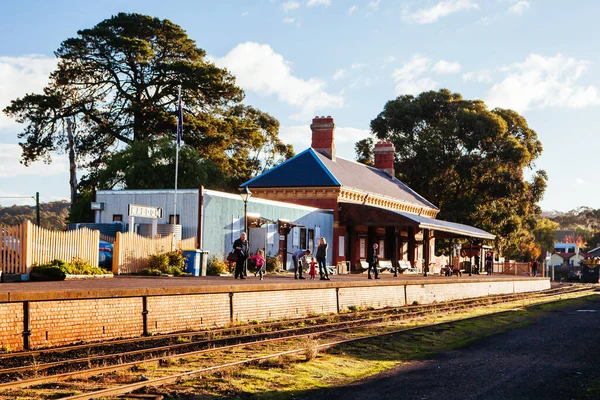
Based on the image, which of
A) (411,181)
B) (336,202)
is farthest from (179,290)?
(411,181)

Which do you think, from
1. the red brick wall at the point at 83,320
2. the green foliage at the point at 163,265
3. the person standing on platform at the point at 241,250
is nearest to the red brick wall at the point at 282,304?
the person standing on platform at the point at 241,250

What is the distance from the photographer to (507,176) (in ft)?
215

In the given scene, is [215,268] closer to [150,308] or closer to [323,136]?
[150,308]

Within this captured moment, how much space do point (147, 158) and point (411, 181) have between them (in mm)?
25937

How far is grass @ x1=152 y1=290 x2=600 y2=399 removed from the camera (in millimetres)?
11095

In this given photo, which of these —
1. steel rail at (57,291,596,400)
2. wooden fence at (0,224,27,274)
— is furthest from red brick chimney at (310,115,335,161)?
steel rail at (57,291,596,400)

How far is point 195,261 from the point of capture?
2927 cm

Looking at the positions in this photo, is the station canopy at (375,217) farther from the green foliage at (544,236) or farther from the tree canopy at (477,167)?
the green foliage at (544,236)

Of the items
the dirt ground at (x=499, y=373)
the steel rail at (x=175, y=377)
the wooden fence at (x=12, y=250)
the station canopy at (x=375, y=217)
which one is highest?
the station canopy at (x=375, y=217)

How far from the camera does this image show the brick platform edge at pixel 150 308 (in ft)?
45.9

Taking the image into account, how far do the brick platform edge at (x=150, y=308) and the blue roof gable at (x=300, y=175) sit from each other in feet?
52.1

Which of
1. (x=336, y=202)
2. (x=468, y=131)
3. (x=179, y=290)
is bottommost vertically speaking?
(x=179, y=290)

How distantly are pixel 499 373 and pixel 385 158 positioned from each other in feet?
157

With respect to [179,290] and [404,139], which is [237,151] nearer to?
[404,139]
